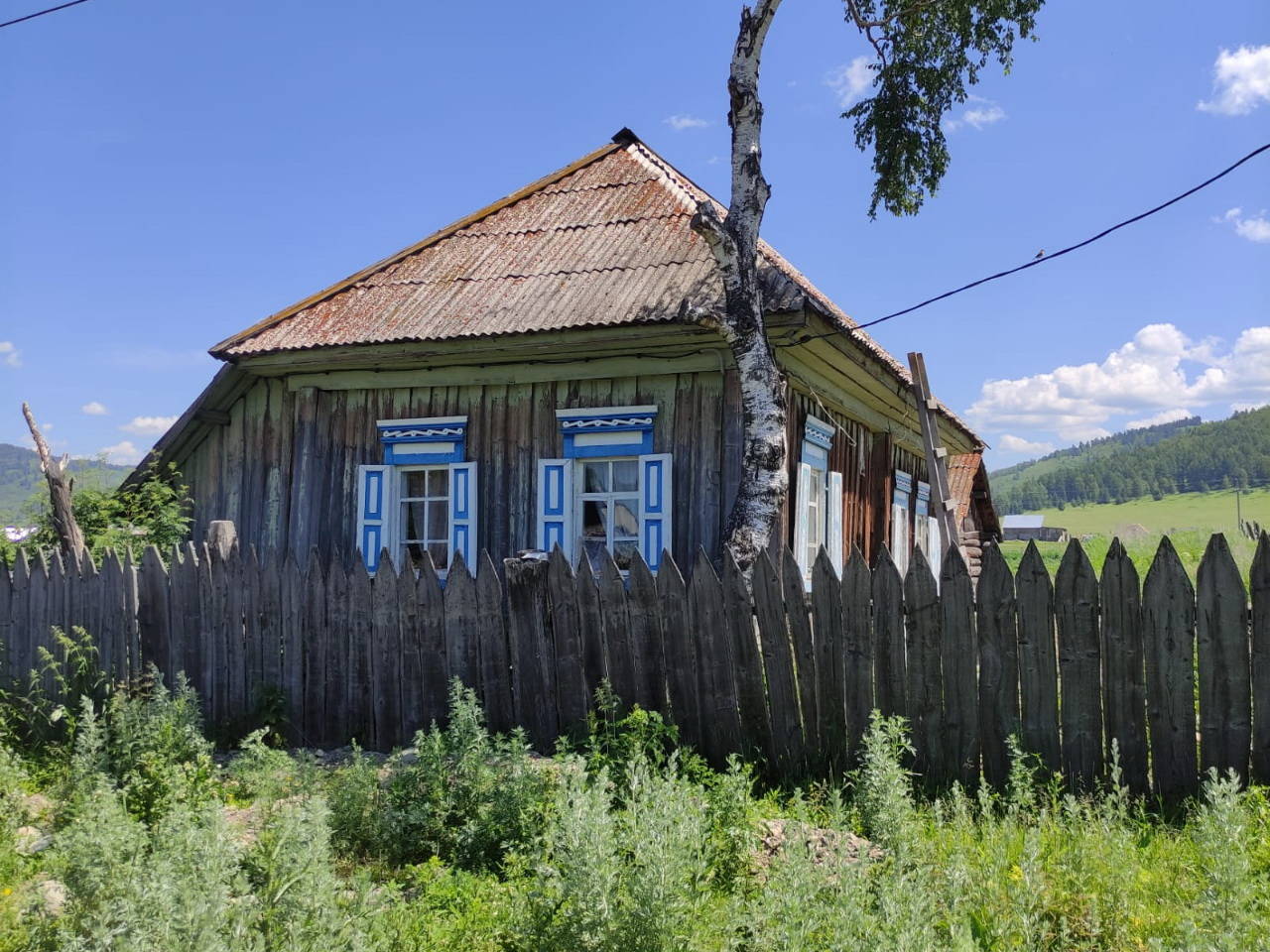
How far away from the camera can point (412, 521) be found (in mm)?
9258

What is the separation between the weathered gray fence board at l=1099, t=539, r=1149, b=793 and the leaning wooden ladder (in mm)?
3292

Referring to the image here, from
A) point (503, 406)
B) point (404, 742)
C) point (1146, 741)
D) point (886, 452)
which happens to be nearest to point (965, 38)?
point (886, 452)

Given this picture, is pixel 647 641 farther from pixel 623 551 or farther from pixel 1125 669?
pixel 623 551

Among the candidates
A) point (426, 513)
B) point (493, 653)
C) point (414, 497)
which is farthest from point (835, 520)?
point (493, 653)

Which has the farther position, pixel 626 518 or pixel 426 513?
pixel 426 513

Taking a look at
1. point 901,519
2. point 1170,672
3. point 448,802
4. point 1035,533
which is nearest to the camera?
point 448,802

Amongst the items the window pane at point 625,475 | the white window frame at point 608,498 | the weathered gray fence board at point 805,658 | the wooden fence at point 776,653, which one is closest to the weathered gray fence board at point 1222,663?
the wooden fence at point 776,653

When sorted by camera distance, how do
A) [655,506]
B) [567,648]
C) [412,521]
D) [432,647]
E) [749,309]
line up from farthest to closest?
[412,521], [655,506], [749,309], [432,647], [567,648]

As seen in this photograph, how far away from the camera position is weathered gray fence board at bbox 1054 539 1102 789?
4.63 meters

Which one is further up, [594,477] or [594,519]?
[594,477]

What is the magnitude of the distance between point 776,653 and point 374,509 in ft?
17.0

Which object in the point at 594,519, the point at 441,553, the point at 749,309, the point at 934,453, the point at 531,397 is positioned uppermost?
the point at 749,309

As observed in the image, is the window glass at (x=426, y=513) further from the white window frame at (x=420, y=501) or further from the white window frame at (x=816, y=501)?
the white window frame at (x=816, y=501)

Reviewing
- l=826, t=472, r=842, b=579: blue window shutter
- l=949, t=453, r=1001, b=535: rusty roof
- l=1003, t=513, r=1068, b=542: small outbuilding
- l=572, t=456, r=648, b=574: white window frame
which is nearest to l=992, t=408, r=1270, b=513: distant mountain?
l=1003, t=513, r=1068, b=542: small outbuilding
